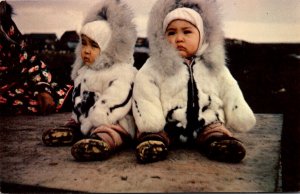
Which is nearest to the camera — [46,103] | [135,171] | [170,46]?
[135,171]

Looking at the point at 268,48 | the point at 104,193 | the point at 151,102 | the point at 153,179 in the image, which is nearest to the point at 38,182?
the point at 104,193

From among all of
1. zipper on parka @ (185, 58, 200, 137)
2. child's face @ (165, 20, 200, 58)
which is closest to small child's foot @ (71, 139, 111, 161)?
zipper on parka @ (185, 58, 200, 137)

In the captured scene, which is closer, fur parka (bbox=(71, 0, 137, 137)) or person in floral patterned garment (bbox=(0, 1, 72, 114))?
fur parka (bbox=(71, 0, 137, 137))

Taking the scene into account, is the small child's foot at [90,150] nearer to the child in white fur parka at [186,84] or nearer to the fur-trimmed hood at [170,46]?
the child in white fur parka at [186,84]

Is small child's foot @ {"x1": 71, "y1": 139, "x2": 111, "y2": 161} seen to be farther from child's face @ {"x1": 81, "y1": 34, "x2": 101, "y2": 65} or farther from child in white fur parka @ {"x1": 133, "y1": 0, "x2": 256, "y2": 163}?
child's face @ {"x1": 81, "y1": 34, "x2": 101, "y2": 65}

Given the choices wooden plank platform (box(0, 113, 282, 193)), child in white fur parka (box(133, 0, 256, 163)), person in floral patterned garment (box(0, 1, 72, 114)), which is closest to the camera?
wooden plank platform (box(0, 113, 282, 193))

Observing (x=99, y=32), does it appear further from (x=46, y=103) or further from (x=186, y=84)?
(x=46, y=103)

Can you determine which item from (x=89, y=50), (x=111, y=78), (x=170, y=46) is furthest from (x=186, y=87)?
(x=89, y=50)
